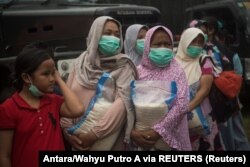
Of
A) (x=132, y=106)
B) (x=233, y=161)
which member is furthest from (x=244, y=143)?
(x=132, y=106)

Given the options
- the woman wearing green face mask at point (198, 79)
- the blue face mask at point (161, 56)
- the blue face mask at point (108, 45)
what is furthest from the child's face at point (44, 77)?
the woman wearing green face mask at point (198, 79)

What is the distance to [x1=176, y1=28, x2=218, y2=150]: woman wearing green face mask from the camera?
4258mm

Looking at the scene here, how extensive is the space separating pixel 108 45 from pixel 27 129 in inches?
36.6

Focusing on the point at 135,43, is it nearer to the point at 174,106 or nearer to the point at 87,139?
the point at 174,106

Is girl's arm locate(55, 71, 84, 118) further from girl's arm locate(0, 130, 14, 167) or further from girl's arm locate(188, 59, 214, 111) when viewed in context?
girl's arm locate(188, 59, 214, 111)

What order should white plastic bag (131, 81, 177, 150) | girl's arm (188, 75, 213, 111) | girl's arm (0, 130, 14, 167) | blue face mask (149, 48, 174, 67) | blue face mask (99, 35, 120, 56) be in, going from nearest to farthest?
girl's arm (0, 130, 14, 167), white plastic bag (131, 81, 177, 150), blue face mask (99, 35, 120, 56), blue face mask (149, 48, 174, 67), girl's arm (188, 75, 213, 111)

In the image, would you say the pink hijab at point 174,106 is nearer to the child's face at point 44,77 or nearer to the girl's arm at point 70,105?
the girl's arm at point 70,105

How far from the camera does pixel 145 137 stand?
334cm

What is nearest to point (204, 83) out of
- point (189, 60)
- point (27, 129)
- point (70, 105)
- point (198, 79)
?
point (198, 79)

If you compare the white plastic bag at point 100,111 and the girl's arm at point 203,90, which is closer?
the white plastic bag at point 100,111

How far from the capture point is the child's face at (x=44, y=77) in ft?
10.2

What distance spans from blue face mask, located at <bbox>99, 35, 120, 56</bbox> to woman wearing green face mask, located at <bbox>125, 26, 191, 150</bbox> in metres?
0.31

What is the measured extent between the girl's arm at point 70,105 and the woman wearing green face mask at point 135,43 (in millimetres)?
1529

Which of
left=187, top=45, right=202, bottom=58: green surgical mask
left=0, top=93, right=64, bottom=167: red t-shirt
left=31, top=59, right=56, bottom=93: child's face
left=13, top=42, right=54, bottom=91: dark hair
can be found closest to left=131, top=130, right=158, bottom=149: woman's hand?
left=0, top=93, right=64, bottom=167: red t-shirt
